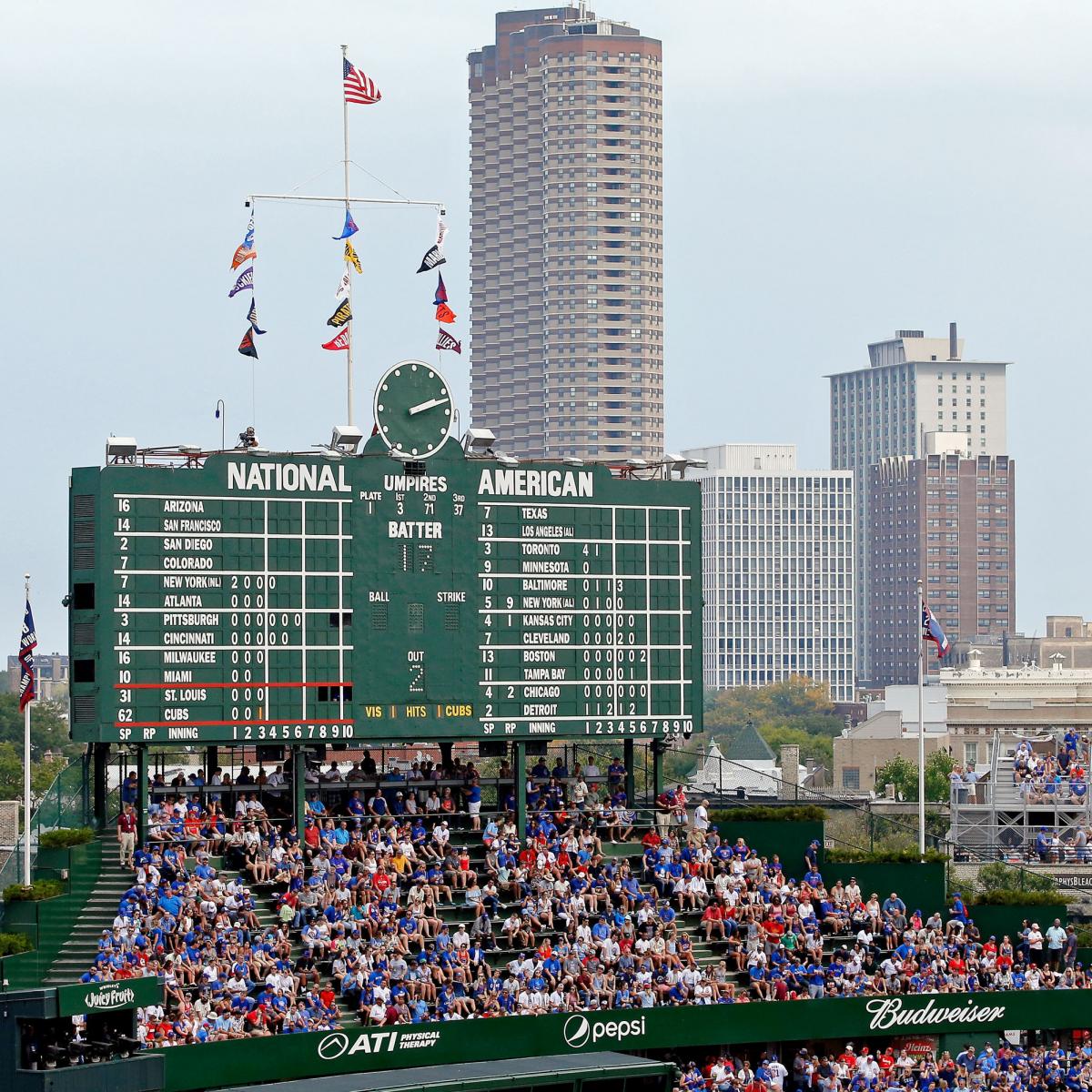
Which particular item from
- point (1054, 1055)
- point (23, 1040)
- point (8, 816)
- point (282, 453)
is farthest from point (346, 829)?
point (8, 816)

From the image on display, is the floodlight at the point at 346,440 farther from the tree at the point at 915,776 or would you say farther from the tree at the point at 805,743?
the tree at the point at 805,743

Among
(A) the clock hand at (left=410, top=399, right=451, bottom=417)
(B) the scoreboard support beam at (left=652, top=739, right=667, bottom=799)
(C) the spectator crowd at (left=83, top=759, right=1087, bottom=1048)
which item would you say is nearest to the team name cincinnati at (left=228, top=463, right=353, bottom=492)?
(A) the clock hand at (left=410, top=399, right=451, bottom=417)

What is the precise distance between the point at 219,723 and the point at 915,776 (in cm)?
8216

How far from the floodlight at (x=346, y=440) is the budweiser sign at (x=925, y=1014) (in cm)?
1453

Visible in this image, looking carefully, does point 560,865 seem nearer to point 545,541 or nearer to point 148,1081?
point 545,541

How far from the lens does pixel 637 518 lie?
48.2 meters

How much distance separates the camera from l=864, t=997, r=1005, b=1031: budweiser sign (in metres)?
46.6

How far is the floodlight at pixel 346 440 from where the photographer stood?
4562 centimetres

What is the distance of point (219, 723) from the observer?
4412cm

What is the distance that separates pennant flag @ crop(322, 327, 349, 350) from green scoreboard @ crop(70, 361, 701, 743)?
217 centimetres

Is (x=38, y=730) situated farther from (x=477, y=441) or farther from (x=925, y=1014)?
(x=925, y=1014)

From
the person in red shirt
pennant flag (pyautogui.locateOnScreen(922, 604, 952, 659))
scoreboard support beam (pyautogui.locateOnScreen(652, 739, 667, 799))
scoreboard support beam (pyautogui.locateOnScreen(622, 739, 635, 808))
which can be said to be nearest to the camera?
the person in red shirt

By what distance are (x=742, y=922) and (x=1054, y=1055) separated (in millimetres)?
6652

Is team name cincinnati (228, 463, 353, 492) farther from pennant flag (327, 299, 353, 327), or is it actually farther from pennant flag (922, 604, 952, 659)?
pennant flag (922, 604, 952, 659)
